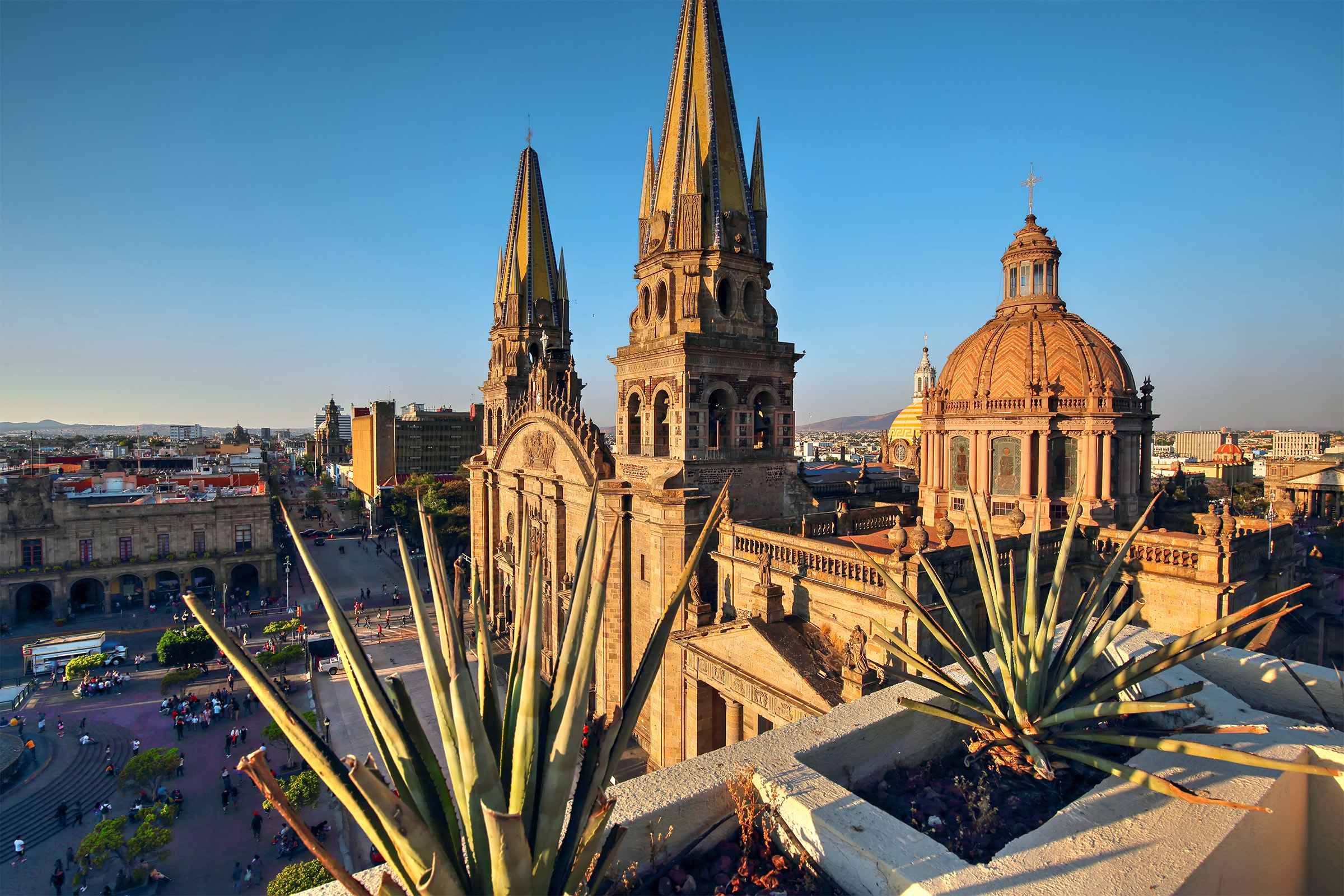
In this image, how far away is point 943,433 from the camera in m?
22.5

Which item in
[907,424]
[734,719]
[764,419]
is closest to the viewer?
[734,719]

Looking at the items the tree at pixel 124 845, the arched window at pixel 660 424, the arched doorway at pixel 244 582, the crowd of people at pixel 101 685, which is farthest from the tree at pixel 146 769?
the arched doorway at pixel 244 582

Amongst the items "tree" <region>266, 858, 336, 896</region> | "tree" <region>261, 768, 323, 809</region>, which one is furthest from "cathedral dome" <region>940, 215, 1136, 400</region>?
"tree" <region>261, 768, 323, 809</region>

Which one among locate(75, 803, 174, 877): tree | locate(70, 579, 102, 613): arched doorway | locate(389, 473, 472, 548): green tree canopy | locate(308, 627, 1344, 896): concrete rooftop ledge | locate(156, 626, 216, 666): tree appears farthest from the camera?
locate(389, 473, 472, 548): green tree canopy

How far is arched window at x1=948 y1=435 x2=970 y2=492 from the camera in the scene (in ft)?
72.3

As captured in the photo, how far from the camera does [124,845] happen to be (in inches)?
692

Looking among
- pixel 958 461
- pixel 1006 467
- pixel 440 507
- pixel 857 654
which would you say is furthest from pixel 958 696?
pixel 440 507

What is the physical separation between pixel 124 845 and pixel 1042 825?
23.1 metres

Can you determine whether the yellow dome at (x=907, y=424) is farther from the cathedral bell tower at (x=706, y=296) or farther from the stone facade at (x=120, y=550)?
the stone facade at (x=120, y=550)

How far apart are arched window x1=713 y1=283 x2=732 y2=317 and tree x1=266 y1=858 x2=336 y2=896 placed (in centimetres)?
1810

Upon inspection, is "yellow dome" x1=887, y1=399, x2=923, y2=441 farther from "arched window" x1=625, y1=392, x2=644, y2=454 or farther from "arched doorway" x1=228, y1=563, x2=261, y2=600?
"arched doorway" x1=228, y1=563, x2=261, y2=600

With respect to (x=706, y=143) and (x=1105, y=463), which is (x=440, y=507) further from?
(x=1105, y=463)

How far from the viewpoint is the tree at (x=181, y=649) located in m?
31.6

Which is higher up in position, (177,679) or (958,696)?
(958,696)
